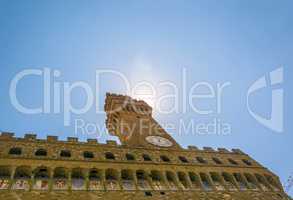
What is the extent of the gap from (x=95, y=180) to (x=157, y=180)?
13.5ft

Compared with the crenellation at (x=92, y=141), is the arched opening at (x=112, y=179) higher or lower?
lower

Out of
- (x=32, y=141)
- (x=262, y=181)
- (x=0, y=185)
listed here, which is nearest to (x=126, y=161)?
(x=32, y=141)

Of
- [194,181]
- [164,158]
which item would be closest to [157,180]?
[194,181]

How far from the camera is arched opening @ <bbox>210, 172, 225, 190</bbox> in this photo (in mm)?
20227

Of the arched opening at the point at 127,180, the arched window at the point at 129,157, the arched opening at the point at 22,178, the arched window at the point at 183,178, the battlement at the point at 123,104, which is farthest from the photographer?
the battlement at the point at 123,104

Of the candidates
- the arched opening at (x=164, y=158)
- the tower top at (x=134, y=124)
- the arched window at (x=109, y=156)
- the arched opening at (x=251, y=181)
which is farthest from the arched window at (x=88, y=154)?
the arched opening at (x=251, y=181)

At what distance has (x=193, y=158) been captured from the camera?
2297 centimetres

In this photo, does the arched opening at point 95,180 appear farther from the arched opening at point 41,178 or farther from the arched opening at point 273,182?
the arched opening at point 273,182

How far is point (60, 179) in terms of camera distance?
55.8 feet

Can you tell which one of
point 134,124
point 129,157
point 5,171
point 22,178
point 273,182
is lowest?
point 273,182

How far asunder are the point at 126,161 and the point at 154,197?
3405mm

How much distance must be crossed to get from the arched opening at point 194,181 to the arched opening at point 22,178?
10.0 metres

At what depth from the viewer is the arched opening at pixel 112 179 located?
17.3 meters

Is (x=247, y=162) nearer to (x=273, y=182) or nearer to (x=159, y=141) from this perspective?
(x=273, y=182)
